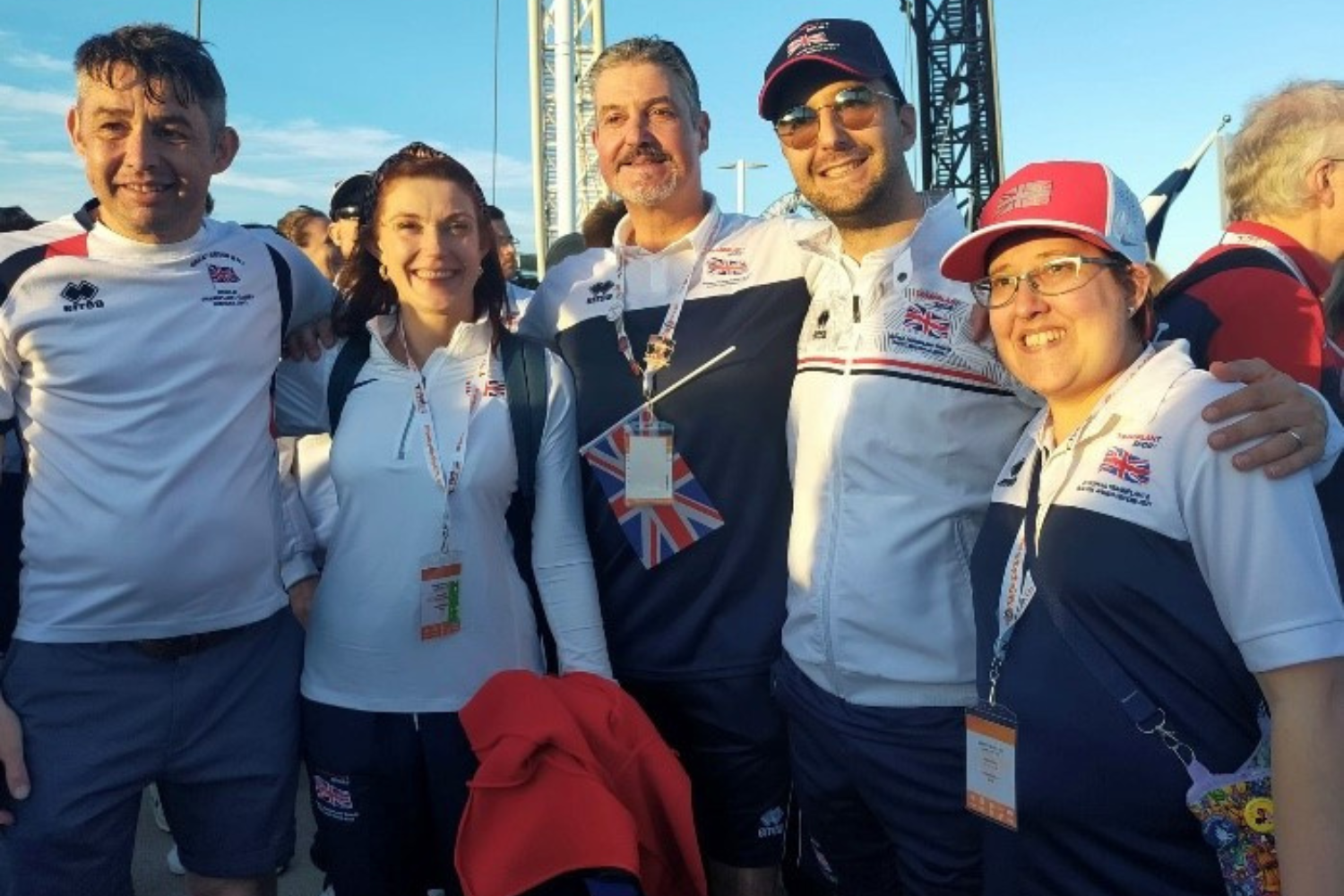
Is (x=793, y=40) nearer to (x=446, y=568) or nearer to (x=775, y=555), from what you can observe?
(x=775, y=555)

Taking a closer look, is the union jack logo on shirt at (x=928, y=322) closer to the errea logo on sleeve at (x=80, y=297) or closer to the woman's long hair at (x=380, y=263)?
the woman's long hair at (x=380, y=263)

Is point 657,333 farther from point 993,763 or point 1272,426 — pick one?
point 1272,426

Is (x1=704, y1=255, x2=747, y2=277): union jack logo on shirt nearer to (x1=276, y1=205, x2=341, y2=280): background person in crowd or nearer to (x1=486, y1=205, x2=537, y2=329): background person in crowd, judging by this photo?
(x1=486, y1=205, x2=537, y2=329): background person in crowd

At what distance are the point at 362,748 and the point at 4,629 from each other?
91 cm

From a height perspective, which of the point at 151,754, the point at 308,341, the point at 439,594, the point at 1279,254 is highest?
the point at 1279,254

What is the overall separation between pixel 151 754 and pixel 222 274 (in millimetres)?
1203

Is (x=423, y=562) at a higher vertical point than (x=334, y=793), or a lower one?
higher

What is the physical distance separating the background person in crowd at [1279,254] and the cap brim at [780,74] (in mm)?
907

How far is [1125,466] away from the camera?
5.53ft

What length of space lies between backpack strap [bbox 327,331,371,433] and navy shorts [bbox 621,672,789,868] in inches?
41.9

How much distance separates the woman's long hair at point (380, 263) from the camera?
2.59m

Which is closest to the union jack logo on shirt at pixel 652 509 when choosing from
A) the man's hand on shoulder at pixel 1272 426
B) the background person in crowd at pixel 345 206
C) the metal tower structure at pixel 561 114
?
the man's hand on shoulder at pixel 1272 426

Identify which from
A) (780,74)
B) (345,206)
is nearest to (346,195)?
(345,206)

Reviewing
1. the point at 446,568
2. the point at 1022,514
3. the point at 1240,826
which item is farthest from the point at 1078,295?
the point at 446,568
